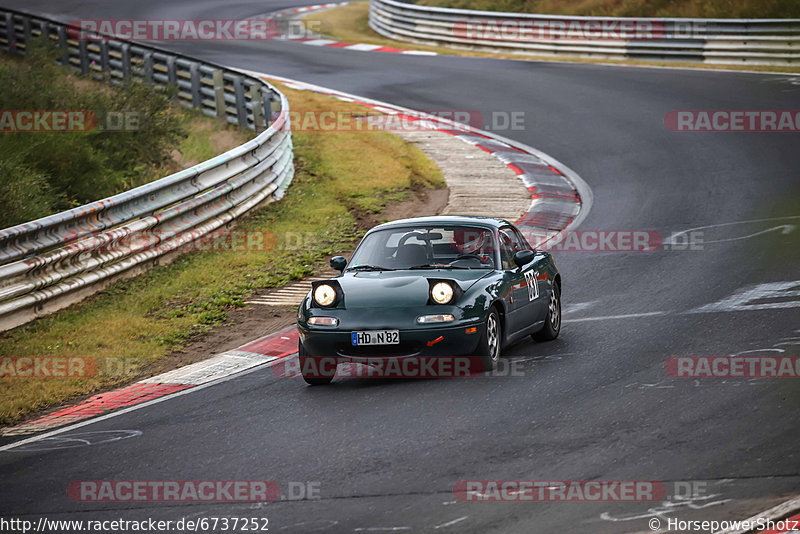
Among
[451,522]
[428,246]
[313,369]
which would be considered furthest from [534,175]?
[451,522]

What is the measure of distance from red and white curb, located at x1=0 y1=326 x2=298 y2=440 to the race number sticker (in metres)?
2.40

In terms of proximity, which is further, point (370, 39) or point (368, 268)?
point (370, 39)

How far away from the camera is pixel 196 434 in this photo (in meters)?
7.75

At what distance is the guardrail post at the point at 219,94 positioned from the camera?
2242 cm

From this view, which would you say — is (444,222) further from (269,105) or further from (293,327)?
(269,105)

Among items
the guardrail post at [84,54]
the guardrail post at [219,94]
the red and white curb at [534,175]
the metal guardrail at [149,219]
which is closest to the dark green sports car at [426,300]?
the metal guardrail at [149,219]

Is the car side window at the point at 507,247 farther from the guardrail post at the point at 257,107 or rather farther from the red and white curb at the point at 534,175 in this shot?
the guardrail post at the point at 257,107

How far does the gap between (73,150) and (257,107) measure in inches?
218


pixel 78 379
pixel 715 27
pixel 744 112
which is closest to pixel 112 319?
pixel 78 379

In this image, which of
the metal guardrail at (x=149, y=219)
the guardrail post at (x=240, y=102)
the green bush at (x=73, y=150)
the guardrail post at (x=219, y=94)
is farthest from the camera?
the guardrail post at (x=219, y=94)

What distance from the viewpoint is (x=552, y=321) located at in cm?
1048

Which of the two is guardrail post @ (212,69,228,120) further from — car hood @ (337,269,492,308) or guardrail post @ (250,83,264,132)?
car hood @ (337,269,492,308)

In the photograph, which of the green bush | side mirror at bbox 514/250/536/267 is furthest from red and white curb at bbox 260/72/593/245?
the green bush

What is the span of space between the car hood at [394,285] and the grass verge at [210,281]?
240 cm
